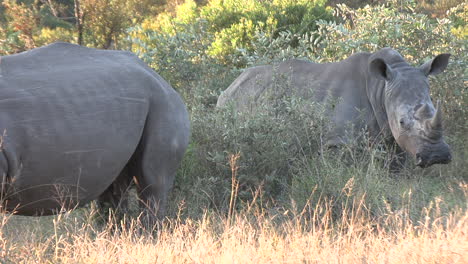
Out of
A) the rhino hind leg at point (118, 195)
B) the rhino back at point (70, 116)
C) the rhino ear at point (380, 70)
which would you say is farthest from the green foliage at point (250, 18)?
the rhino back at point (70, 116)

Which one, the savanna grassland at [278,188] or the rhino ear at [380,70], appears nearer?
the savanna grassland at [278,188]

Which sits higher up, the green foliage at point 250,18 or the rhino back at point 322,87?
the rhino back at point 322,87

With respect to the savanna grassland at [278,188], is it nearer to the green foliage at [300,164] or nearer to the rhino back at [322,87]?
the green foliage at [300,164]

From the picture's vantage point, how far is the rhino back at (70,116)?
4.76 m

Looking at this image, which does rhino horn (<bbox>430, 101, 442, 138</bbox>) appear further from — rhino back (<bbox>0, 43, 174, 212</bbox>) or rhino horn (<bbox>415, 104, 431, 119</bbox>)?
rhino back (<bbox>0, 43, 174, 212</bbox>)

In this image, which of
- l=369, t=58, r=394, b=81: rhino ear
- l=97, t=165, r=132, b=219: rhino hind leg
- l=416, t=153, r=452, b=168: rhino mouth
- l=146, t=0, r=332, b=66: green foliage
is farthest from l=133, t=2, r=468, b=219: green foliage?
l=146, t=0, r=332, b=66: green foliage

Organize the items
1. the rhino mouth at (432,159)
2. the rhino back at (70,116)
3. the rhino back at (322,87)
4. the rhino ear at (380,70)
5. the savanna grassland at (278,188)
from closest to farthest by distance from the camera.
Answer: the savanna grassland at (278,188) < the rhino back at (70,116) < the rhino mouth at (432,159) < the rhino back at (322,87) < the rhino ear at (380,70)

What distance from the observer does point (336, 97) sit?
8000 mm

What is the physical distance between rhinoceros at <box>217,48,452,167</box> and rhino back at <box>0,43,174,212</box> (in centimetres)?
174

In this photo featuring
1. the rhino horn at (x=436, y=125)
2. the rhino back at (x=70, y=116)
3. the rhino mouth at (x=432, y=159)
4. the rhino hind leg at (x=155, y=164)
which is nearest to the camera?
the rhino back at (x=70, y=116)

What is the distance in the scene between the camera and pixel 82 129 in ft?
16.6

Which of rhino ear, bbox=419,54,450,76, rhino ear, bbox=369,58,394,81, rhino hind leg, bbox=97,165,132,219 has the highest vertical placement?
rhino ear, bbox=419,54,450,76

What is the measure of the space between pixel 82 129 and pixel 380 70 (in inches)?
147

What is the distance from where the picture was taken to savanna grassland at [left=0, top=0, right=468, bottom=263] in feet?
14.0
